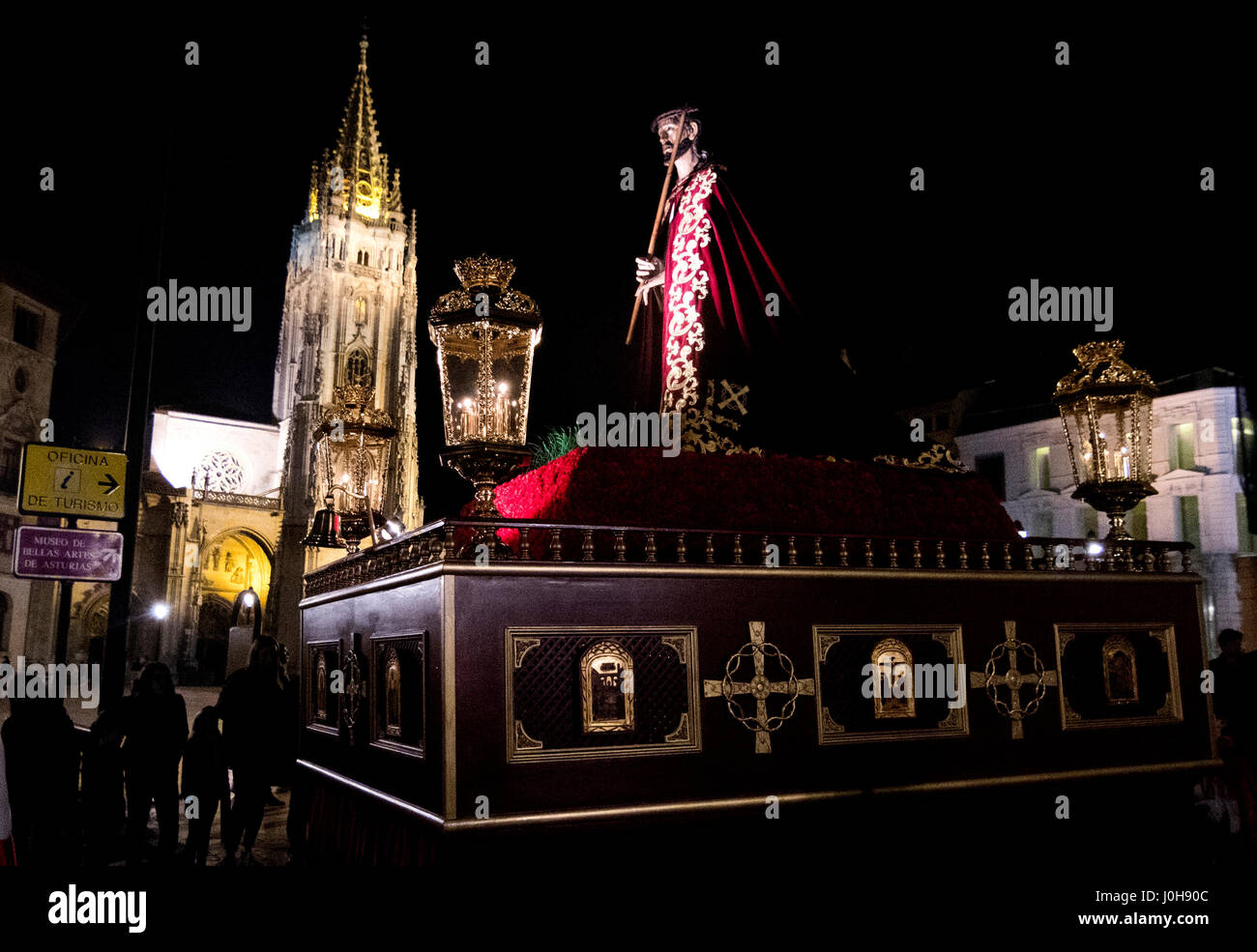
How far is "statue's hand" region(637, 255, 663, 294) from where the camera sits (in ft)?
27.6

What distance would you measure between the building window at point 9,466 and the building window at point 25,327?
318 centimetres

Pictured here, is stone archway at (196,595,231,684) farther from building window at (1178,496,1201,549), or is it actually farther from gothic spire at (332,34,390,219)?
building window at (1178,496,1201,549)

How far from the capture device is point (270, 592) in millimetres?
43969

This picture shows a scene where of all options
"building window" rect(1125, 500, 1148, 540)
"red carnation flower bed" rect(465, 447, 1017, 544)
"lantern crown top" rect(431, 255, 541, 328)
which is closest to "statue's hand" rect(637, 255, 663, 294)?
"red carnation flower bed" rect(465, 447, 1017, 544)

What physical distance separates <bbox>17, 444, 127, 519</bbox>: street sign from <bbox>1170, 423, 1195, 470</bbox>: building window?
24.4m

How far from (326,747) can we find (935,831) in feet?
15.0

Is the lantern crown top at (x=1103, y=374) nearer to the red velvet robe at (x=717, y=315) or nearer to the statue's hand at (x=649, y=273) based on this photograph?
the red velvet robe at (x=717, y=315)

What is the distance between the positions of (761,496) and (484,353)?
2.14 m

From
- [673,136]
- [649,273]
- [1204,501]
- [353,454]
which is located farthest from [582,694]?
[1204,501]

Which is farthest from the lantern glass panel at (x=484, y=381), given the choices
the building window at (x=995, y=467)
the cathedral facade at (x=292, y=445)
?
the cathedral facade at (x=292, y=445)

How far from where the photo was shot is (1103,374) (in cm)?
730

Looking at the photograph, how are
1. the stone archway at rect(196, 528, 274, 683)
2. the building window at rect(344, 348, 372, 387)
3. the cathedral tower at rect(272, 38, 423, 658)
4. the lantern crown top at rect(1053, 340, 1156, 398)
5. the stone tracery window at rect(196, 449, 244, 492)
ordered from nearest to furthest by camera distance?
the lantern crown top at rect(1053, 340, 1156, 398)
the stone archway at rect(196, 528, 274, 683)
the cathedral tower at rect(272, 38, 423, 658)
the building window at rect(344, 348, 372, 387)
the stone tracery window at rect(196, 449, 244, 492)

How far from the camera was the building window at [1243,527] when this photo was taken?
22.6m

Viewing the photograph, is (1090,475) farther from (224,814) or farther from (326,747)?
Result: (224,814)
